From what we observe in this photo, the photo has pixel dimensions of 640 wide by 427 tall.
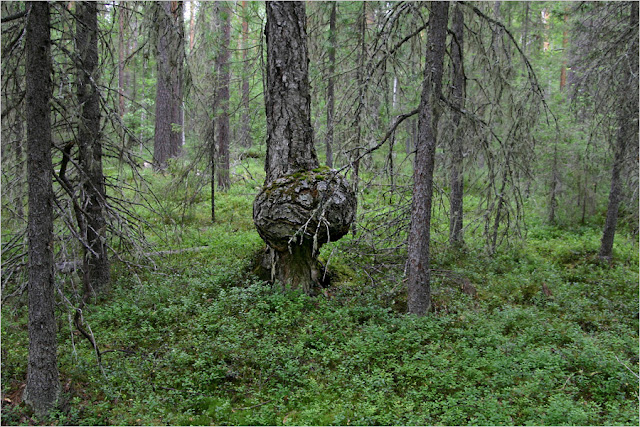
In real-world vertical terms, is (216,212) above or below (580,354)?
above

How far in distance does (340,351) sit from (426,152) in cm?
305

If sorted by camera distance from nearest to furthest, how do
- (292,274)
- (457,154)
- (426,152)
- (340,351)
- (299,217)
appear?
1. (340,351)
2. (426,152)
3. (299,217)
4. (292,274)
5. (457,154)

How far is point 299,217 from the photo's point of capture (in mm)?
6984

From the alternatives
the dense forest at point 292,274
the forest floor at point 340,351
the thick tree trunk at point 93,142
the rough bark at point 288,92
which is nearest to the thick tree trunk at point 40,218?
the dense forest at point 292,274

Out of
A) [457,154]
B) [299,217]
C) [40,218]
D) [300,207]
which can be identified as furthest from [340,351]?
[457,154]

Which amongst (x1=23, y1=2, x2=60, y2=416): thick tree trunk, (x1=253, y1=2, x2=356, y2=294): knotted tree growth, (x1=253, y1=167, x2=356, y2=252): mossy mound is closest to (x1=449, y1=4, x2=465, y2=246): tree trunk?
(x1=253, y1=167, x2=356, y2=252): mossy mound

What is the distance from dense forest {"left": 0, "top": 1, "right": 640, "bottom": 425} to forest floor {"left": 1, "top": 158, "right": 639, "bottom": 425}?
0.11 ft

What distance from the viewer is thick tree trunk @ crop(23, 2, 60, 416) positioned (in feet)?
13.8

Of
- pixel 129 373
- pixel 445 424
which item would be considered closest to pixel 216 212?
pixel 129 373

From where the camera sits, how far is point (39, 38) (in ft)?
13.8

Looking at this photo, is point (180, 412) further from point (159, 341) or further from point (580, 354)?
point (580, 354)

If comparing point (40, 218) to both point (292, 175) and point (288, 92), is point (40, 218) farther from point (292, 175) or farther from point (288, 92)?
point (288, 92)

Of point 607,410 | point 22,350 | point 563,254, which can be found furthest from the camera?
point 563,254

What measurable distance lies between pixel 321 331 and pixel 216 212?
23.5ft
